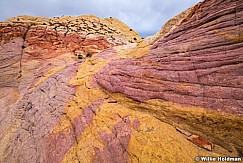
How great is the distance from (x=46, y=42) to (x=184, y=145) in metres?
36.6

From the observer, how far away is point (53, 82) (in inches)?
891

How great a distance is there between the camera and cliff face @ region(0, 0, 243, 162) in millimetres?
10578

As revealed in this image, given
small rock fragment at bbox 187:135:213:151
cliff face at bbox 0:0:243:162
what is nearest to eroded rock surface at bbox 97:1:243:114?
cliff face at bbox 0:0:243:162

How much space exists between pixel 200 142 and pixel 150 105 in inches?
173

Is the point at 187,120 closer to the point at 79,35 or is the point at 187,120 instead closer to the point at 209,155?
the point at 209,155

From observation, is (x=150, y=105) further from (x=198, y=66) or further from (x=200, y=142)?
(x=198, y=66)

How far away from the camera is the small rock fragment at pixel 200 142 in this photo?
10125mm

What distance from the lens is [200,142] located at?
34.4 ft

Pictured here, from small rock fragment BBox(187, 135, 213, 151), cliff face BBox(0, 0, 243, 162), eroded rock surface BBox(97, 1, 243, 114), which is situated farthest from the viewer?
eroded rock surface BBox(97, 1, 243, 114)

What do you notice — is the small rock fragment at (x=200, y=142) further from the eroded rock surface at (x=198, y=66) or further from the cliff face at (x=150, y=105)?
the eroded rock surface at (x=198, y=66)

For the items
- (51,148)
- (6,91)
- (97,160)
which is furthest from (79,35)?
(97,160)

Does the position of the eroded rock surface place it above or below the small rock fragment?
above

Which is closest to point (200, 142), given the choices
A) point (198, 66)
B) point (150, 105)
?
point (150, 105)

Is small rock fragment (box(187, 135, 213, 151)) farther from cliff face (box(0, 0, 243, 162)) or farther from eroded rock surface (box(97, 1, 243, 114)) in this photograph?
eroded rock surface (box(97, 1, 243, 114))
